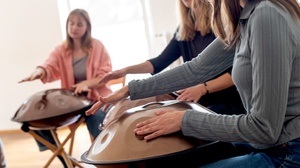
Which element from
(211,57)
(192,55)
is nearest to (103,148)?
(211,57)

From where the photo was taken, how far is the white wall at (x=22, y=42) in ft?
13.0

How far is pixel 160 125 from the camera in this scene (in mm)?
873

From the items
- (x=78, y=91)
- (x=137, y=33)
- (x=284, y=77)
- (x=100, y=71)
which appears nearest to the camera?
(x=284, y=77)

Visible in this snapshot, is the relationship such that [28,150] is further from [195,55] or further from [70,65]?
[195,55]

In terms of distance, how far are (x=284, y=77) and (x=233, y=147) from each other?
0.29m

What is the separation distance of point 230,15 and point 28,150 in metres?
2.93

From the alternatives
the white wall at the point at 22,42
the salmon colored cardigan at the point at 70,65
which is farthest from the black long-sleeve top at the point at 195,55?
the white wall at the point at 22,42

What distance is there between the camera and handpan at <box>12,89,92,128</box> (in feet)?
6.53

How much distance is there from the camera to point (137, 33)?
3.87 m

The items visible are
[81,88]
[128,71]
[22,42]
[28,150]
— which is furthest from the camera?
[22,42]

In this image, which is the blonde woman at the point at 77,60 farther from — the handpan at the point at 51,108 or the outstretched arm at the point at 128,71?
the outstretched arm at the point at 128,71

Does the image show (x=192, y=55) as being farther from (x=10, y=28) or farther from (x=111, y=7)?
(x=10, y=28)

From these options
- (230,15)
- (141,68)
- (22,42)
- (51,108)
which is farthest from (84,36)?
(230,15)

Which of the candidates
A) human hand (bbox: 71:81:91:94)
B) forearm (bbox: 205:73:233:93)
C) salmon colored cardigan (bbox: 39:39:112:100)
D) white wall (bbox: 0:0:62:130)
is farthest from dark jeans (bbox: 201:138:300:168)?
white wall (bbox: 0:0:62:130)
